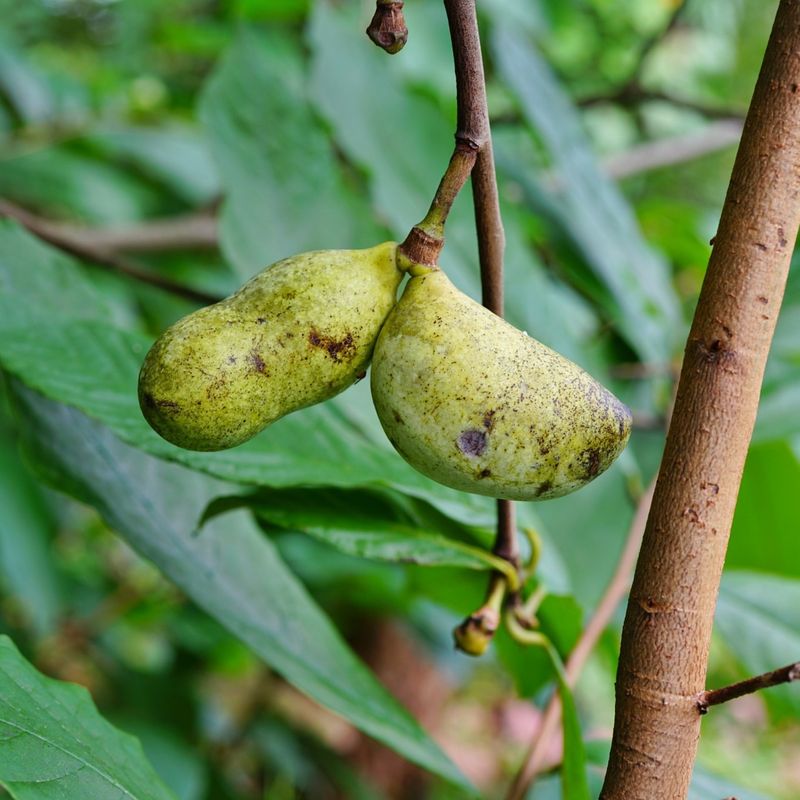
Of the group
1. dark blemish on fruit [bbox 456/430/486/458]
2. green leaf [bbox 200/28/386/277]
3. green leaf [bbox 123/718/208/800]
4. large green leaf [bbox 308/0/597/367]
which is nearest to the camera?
dark blemish on fruit [bbox 456/430/486/458]

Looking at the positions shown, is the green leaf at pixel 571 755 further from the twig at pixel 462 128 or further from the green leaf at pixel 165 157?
the green leaf at pixel 165 157

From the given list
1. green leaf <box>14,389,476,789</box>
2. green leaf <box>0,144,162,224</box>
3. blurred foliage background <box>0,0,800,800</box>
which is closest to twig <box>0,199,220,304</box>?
blurred foliage background <box>0,0,800,800</box>

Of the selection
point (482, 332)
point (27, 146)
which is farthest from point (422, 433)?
point (27, 146)

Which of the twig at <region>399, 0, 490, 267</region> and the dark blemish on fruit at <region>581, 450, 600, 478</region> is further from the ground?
the twig at <region>399, 0, 490, 267</region>

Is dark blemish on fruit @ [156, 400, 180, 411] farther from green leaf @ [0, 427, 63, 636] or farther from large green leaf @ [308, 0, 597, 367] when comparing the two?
green leaf @ [0, 427, 63, 636]

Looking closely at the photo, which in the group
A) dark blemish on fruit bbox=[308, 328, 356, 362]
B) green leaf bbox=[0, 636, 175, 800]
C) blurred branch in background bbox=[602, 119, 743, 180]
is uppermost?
blurred branch in background bbox=[602, 119, 743, 180]

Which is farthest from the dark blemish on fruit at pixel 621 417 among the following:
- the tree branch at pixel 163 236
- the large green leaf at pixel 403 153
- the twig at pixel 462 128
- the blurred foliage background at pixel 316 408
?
the tree branch at pixel 163 236
